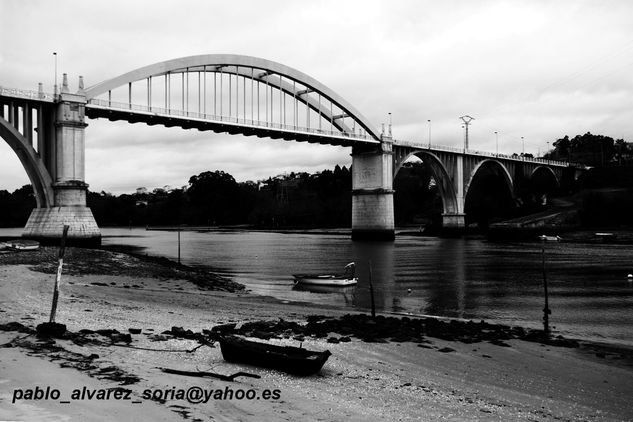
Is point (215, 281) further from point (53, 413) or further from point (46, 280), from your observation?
point (53, 413)

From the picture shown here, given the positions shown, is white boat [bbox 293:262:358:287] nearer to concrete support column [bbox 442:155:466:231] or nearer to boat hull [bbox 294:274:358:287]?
boat hull [bbox 294:274:358:287]

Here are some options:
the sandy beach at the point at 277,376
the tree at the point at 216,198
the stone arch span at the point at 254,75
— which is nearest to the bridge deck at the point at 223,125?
the stone arch span at the point at 254,75

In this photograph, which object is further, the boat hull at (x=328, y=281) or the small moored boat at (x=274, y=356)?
the boat hull at (x=328, y=281)

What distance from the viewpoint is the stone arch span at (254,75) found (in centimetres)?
5659

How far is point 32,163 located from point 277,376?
44.3 meters

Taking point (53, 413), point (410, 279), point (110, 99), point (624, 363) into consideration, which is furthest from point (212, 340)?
point (110, 99)

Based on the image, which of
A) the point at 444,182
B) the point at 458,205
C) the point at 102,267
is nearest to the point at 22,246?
the point at 102,267

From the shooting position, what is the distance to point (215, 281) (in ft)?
102

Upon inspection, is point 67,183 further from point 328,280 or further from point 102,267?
point 328,280

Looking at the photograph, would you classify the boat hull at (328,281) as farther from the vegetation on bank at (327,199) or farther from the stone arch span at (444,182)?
the vegetation on bank at (327,199)

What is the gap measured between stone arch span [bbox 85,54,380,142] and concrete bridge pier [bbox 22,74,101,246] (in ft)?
13.1

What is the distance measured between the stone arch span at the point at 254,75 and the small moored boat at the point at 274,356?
46359 mm

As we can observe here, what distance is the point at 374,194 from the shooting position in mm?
85375

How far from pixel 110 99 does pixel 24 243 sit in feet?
71.9
